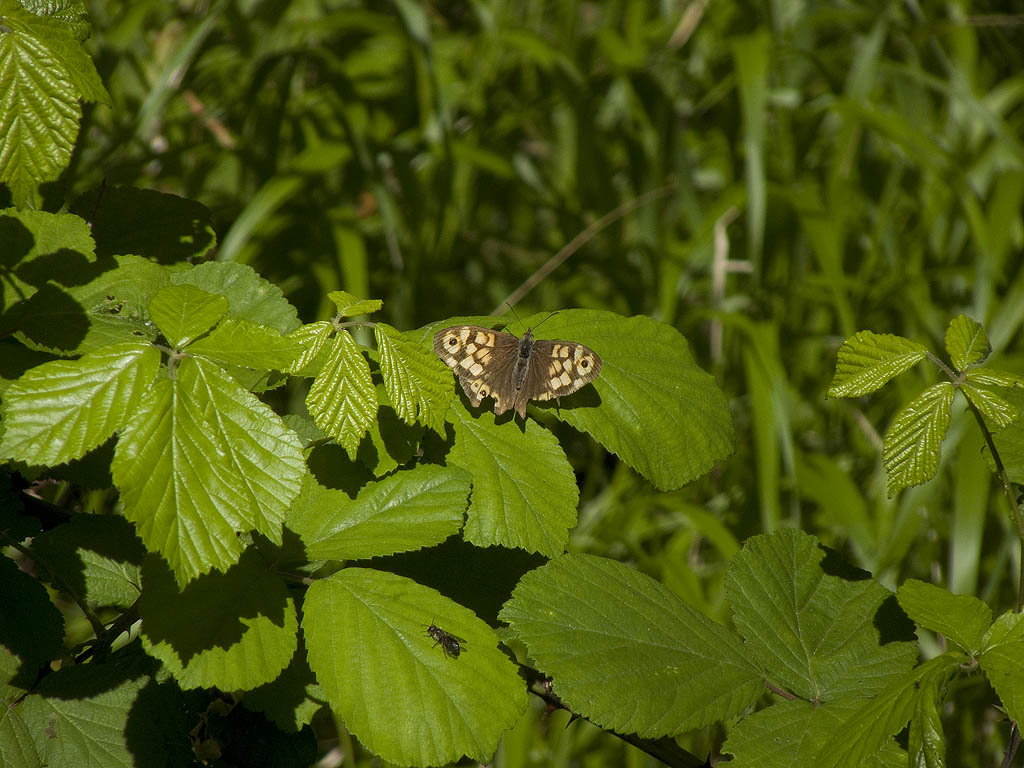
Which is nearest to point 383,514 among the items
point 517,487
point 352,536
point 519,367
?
point 352,536

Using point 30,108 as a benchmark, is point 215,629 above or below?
below

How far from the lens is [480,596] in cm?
99

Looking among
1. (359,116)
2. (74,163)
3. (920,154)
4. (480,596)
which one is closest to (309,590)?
(480,596)

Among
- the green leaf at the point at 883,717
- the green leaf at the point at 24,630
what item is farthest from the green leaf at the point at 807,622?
the green leaf at the point at 24,630

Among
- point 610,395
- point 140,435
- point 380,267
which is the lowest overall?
point 380,267

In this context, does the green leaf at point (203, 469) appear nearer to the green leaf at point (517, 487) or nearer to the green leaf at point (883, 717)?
the green leaf at point (517, 487)

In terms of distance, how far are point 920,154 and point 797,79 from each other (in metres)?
0.55

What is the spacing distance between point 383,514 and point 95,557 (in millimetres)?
341

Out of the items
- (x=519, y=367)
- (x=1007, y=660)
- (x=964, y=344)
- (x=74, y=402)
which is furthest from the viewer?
(x=519, y=367)

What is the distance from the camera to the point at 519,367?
104cm

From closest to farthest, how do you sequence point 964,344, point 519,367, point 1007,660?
point 1007,660 → point 964,344 → point 519,367

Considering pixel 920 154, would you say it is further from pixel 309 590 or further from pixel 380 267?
pixel 309 590

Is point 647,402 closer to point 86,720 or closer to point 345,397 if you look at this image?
point 345,397

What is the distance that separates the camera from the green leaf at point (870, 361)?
91 cm
